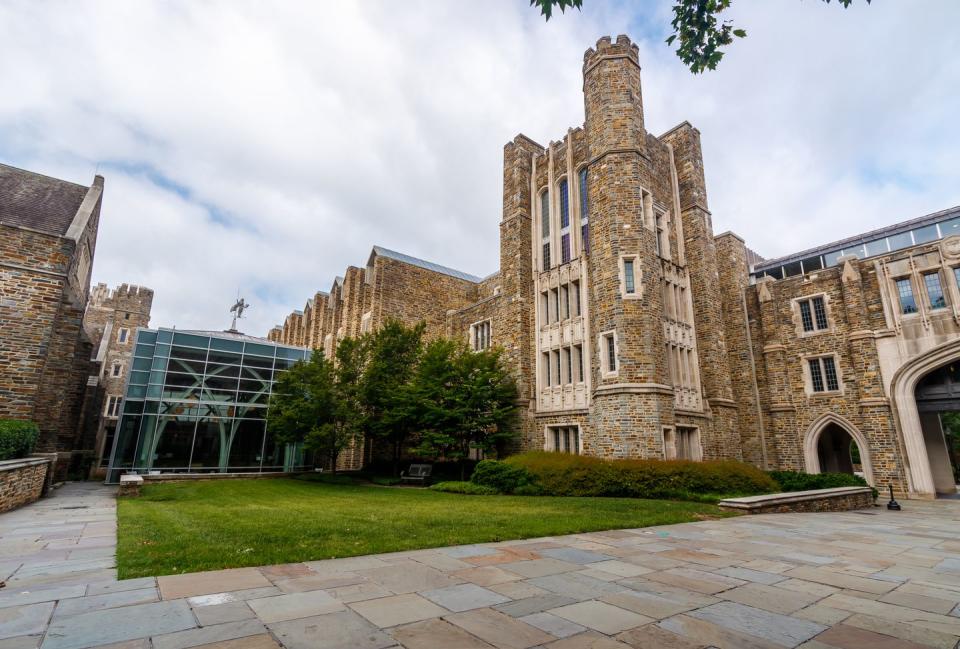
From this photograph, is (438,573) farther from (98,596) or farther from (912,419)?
(912,419)

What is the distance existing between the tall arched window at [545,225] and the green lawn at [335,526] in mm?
13877

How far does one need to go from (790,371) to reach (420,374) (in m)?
19.9

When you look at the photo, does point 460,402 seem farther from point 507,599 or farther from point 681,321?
point 507,599

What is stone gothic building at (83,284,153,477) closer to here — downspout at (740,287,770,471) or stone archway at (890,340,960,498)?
downspout at (740,287,770,471)

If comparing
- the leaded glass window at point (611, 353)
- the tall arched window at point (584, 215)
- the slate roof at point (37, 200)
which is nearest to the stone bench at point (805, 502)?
the leaded glass window at point (611, 353)

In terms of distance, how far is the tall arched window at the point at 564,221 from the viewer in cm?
2422

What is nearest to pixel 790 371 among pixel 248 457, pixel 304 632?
pixel 304 632

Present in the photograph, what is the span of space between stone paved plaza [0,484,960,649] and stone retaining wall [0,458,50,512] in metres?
5.42

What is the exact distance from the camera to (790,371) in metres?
24.8

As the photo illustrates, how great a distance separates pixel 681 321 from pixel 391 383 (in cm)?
1474

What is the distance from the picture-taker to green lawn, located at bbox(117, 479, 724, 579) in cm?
606

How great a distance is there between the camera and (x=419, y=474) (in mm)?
22062

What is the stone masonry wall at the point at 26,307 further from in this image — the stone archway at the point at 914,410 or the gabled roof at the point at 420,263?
the stone archway at the point at 914,410

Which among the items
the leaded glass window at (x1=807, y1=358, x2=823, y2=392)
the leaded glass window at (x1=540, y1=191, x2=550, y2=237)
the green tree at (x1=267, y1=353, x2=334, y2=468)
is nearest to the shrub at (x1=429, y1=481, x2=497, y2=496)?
the green tree at (x1=267, y1=353, x2=334, y2=468)
